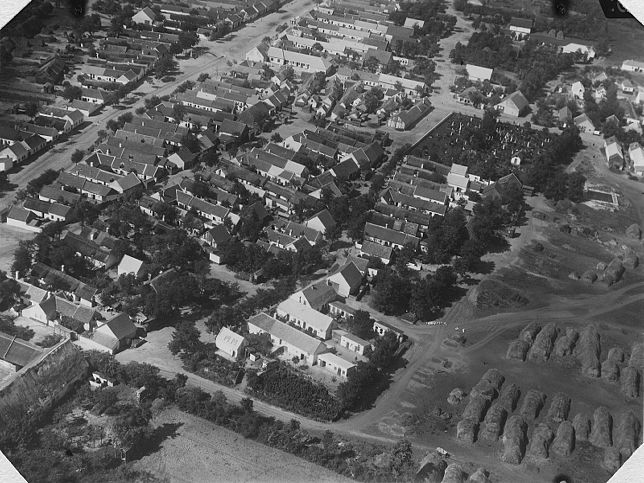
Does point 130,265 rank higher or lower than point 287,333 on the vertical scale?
higher

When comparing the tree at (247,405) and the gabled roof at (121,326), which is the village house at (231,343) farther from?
the gabled roof at (121,326)

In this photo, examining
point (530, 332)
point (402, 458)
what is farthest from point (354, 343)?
point (530, 332)

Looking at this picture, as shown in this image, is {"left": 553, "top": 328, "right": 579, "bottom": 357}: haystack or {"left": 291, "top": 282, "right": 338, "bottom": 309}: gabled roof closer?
{"left": 553, "top": 328, "right": 579, "bottom": 357}: haystack

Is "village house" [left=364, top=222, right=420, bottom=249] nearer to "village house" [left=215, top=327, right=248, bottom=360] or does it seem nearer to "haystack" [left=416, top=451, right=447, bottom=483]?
"village house" [left=215, top=327, right=248, bottom=360]

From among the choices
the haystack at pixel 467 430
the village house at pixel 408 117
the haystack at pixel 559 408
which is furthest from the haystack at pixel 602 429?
the village house at pixel 408 117

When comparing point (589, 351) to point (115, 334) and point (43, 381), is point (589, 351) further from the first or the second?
point (43, 381)

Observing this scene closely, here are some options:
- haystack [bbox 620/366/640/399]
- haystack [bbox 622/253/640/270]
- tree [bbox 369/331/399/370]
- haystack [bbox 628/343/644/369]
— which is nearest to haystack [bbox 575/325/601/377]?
haystack [bbox 620/366/640/399]
